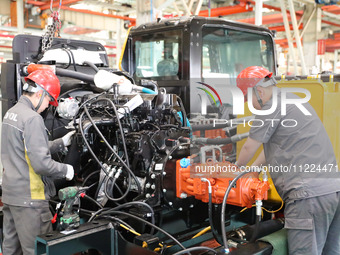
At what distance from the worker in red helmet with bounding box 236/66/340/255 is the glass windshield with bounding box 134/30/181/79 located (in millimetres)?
1500

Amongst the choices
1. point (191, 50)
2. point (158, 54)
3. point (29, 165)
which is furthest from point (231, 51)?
point (29, 165)

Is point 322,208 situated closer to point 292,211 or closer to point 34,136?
point 292,211

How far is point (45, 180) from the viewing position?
7.98ft

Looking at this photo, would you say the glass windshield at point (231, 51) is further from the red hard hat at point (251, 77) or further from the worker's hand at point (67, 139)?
the worker's hand at point (67, 139)

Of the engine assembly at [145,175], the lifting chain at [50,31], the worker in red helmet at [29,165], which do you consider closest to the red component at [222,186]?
the engine assembly at [145,175]

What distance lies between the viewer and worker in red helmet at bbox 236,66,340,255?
6.66 ft

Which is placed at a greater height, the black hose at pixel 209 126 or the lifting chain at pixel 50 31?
the lifting chain at pixel 50 31

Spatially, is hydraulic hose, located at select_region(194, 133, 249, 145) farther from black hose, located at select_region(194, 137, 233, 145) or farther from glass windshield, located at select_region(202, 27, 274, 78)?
glass windshield, located at select_region(202, 27, 274, 78)

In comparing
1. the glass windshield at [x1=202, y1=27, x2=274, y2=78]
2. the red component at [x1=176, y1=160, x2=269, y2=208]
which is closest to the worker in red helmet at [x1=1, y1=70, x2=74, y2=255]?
the red component at [x1=176, y1=160, x2=269, y2=208]

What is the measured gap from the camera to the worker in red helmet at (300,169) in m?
2.03

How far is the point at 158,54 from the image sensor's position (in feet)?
12.7

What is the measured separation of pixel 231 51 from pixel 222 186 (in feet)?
Answer: 6.80

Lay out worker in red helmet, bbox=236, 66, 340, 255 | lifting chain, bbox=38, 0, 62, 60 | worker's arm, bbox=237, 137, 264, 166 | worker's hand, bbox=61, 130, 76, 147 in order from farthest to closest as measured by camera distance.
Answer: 1. lifting chain, bbox=38, 0, 62, 60
2. worker's hand, bbox=61, 130, 76, 147
3. worker's arm, bbox=237, 137, 264, 166
4. worker in red helmet, bbox=236, 66, 340, 255

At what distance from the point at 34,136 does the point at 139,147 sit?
633 mm
